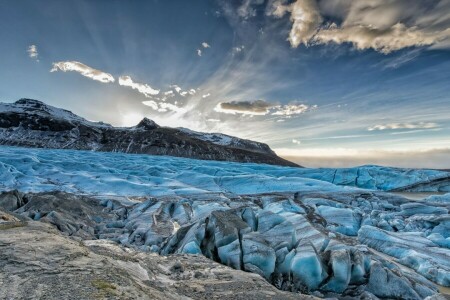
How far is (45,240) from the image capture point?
215 inches

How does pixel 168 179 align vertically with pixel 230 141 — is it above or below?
below

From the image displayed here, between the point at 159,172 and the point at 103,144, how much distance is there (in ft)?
238

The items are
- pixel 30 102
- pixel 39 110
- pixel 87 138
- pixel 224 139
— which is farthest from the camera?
pixel 224 139

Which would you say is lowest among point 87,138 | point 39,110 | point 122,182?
point 122,182

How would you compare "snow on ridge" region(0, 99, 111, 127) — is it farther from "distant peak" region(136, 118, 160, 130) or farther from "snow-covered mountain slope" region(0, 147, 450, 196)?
"snow-covered mountain slope" region(0, 147, 450, 196)

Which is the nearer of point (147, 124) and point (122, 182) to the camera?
point (122, 182)

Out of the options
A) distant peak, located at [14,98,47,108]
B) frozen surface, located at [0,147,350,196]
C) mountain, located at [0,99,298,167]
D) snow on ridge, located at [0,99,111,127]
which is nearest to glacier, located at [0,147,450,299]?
frozen surface, located at [0,147,350,196]

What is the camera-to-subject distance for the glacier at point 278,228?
27.1 ft

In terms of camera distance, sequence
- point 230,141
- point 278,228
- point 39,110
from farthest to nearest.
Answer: point 230,141
point 39,110
point 278,228

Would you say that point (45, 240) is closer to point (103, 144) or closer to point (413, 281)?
point (413, 281)

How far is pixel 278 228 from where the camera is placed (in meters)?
10.8

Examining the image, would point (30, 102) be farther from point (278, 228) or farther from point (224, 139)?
point (278, 228)

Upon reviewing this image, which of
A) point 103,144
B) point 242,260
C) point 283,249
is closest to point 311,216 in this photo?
point 283,249

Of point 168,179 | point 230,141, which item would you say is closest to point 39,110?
point 230,141
